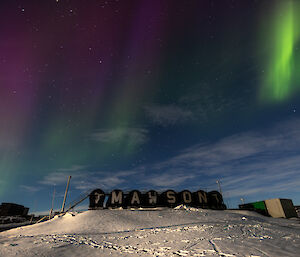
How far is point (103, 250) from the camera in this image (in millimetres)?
7469

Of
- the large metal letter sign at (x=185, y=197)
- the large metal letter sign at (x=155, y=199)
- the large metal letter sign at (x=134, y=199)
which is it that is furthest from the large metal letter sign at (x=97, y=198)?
the large metal letter sign at (x=185, y=197)

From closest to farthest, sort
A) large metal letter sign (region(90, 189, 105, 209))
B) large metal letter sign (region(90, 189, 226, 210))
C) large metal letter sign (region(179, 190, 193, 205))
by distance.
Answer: large metal letter sign (region(90, 189, 105, 209)) → large metal letter sign (region(90, 189, 226, 210)) → large metal letter sign (region(179, 190, 193, 205))

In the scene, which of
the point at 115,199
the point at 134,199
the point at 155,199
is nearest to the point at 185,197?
the point at 155,199

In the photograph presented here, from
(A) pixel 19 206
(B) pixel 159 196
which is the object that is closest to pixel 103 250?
(B) pixel 159 196

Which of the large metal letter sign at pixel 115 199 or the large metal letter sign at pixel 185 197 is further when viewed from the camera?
the large metal letter sign at pixel 185 197

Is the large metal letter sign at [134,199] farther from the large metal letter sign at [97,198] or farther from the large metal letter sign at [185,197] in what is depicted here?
the large metal letter sign at [185,197]

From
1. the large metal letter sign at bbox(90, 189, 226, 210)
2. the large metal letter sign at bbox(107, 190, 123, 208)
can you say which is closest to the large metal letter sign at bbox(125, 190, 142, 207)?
the large metal letter sign at bbox(90, 189, 226, 210)

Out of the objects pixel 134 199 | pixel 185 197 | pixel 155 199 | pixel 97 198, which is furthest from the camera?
pixel 185 197

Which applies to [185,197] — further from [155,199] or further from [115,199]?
[115,199]

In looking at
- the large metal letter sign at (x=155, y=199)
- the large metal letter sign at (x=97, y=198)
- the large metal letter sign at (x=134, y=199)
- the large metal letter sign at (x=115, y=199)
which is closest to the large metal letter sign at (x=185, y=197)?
the large metal letter sign at (x=155, y=199)

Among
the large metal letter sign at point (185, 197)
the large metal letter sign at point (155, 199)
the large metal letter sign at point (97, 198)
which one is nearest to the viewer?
the large metal letter sign at point (97, 198)

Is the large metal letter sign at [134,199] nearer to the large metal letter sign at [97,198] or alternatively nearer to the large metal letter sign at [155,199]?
the large metal letter sign at [155,199]

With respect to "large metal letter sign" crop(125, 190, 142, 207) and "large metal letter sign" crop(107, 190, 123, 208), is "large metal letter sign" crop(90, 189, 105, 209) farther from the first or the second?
"large metal letter sign" crop(125, 190, 142, 207)

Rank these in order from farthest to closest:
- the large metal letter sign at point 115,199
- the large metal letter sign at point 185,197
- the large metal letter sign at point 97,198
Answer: the large metal letter sign at point 185,197 → the large metal letter sign at point 115,199 → the large metal letter sign at point 97,198
